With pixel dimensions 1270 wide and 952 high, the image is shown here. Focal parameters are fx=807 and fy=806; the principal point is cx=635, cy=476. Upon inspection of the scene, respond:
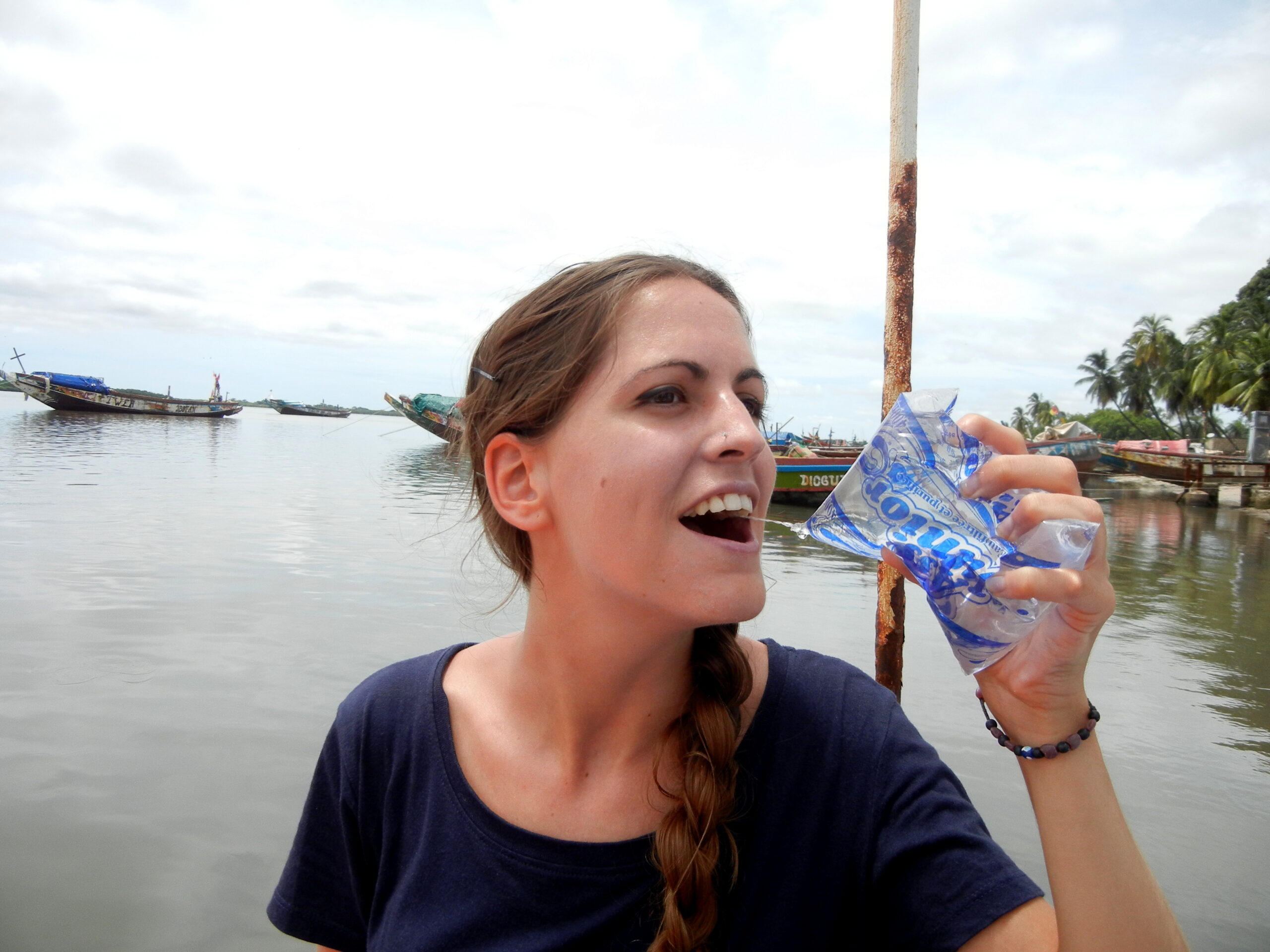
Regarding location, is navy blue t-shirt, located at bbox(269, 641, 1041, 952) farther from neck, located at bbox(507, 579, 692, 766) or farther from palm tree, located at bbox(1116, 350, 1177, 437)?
palm tree, located at bbox(1116, 350, 1177, 437)

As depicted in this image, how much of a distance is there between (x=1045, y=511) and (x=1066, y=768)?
1.28 feet

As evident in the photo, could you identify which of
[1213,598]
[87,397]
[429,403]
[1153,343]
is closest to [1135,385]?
[1153,343]

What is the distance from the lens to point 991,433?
140 cm

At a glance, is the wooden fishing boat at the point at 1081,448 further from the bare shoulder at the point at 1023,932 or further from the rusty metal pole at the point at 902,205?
the bare shoulder at the point at 1023,932

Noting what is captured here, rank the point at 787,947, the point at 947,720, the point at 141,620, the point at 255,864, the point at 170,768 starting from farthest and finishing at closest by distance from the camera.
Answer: the point at 141,620 < the point at 947,720 < the point at 170,768 < the point at 255,864 < the point at 787,947

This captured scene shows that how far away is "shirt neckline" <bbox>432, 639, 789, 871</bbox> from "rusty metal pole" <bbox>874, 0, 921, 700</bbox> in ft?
6.60

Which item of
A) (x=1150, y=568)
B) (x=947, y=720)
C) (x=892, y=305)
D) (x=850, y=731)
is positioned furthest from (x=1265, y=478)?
(x=850, y=731)

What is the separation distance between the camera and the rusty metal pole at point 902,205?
3.30m

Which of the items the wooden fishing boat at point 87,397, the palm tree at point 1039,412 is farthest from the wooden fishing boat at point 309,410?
the palm tree at point 1039,412

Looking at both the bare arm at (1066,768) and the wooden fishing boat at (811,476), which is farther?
the wooden fishing boat at (811,476)

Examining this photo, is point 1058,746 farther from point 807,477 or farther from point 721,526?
point 807,477

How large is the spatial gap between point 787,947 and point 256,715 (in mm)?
5100

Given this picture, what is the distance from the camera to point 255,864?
392 centimetres

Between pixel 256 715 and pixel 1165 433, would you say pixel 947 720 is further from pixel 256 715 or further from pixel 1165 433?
pixel 1165 433
